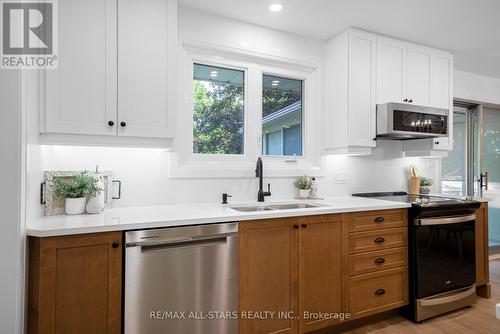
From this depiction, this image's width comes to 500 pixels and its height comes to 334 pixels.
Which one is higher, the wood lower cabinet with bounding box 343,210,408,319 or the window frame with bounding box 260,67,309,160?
the window frame with bounding box 260,67,309,160

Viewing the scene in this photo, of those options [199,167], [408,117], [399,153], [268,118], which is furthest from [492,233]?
[199,167]

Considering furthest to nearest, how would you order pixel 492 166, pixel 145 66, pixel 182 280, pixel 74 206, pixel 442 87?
pixel 492 166
pixel 442 87
pixel 145 66
pixel 74 206
pixel 182 280

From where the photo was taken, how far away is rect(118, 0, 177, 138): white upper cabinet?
6.08ft

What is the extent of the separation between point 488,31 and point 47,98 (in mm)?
3805

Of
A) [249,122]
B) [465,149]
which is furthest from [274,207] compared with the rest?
[465,149]

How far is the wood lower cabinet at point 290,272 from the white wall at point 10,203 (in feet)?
3.79

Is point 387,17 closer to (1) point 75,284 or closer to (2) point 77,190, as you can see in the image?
(2) point 77,190

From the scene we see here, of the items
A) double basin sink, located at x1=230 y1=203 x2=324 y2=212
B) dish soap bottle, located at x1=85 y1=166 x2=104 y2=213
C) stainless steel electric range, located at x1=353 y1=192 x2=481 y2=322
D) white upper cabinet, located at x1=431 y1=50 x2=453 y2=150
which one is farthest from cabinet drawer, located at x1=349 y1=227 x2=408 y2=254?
dish soap bottle, located at x1=85 y1=166 x2=104 y2=213

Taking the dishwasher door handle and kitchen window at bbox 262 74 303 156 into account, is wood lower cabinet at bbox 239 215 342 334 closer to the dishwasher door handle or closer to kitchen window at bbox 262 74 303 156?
the dishwasher door handle

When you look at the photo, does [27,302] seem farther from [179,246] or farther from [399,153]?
[399,153]

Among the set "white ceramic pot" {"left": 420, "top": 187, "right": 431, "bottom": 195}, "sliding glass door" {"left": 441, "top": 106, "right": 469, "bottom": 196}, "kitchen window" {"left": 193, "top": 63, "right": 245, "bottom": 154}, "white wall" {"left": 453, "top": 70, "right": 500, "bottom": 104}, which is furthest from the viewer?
"sliding glass door" {"left": 441, "top": 106, "right": 469, "bottom": 196}

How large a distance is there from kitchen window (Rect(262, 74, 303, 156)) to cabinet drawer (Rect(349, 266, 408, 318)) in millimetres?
1304

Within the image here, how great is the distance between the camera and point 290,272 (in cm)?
198

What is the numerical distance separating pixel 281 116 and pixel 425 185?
199 cm
